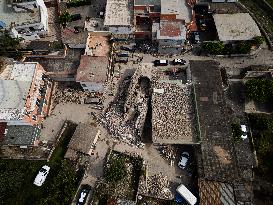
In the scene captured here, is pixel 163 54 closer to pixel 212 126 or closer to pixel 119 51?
pixel 119 51

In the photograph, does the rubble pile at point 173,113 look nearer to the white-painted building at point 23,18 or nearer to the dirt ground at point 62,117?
the dirt ground at point 62,117

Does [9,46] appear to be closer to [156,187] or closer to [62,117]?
[62,117]

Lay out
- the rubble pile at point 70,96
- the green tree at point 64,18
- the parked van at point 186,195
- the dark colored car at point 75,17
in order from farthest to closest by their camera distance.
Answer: the dark colored car at point 75,17 → the green tree at point 64,18 → the rubble pile at point 70,96 → the parked van at point 186,195

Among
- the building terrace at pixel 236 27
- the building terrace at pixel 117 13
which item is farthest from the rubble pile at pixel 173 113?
the building terrace at pixel 236 27

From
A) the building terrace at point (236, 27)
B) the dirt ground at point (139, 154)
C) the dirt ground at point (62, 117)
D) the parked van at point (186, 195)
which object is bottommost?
the parked van at point (186, 195)

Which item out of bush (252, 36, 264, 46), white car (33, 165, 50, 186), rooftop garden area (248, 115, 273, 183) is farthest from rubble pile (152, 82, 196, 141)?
white car (33, 165, 50, 186)

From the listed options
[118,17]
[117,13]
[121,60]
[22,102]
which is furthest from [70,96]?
[117,13]
